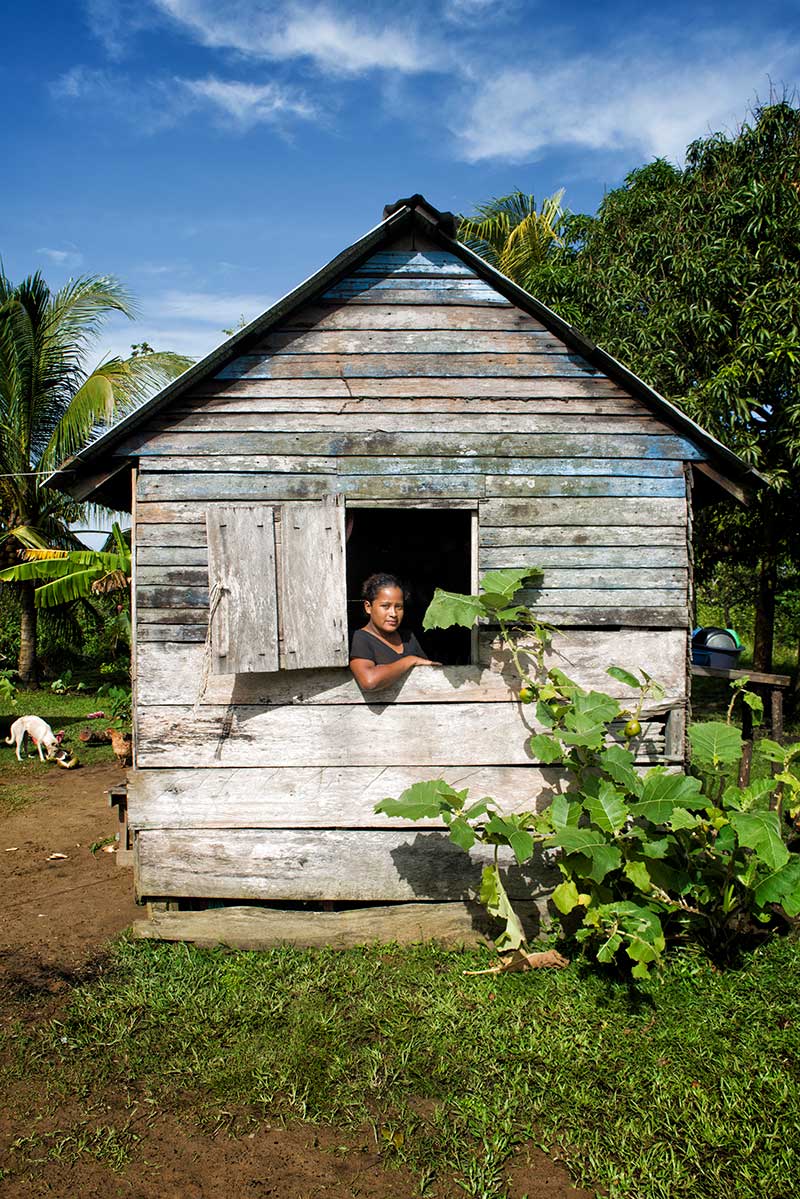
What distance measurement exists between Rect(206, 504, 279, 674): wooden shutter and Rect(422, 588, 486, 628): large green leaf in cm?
95

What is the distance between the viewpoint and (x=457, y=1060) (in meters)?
4.27

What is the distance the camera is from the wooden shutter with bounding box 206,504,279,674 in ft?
→ 17.2

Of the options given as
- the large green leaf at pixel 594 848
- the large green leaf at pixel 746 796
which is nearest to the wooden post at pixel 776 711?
the large green leaf at pixel 746 796

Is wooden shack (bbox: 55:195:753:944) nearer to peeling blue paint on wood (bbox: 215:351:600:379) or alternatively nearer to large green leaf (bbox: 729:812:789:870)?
peeling blue paint on wood (bbox: 215:351:600:379)

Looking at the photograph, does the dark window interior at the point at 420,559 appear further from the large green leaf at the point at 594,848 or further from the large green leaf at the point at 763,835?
the large green leaf at the point at 763,835

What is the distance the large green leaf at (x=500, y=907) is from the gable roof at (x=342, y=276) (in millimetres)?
2874

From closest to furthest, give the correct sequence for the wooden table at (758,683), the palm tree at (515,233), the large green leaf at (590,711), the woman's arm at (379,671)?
the large green leaf at (590,711)
the woman's arm at (379,671)
the wooden table at (758,683)
the palm tree at (515,233)

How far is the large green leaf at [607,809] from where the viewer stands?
4.65m

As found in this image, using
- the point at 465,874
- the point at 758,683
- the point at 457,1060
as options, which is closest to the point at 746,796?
the point at 465,874

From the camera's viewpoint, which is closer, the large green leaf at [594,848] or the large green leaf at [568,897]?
the large green leaf at [594,848]

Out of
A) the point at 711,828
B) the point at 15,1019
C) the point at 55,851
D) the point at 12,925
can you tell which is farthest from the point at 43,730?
the point at 711,828

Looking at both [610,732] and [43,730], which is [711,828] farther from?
[43,730]

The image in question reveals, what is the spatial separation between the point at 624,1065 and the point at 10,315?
1569cm

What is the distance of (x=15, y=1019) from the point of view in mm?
4758
